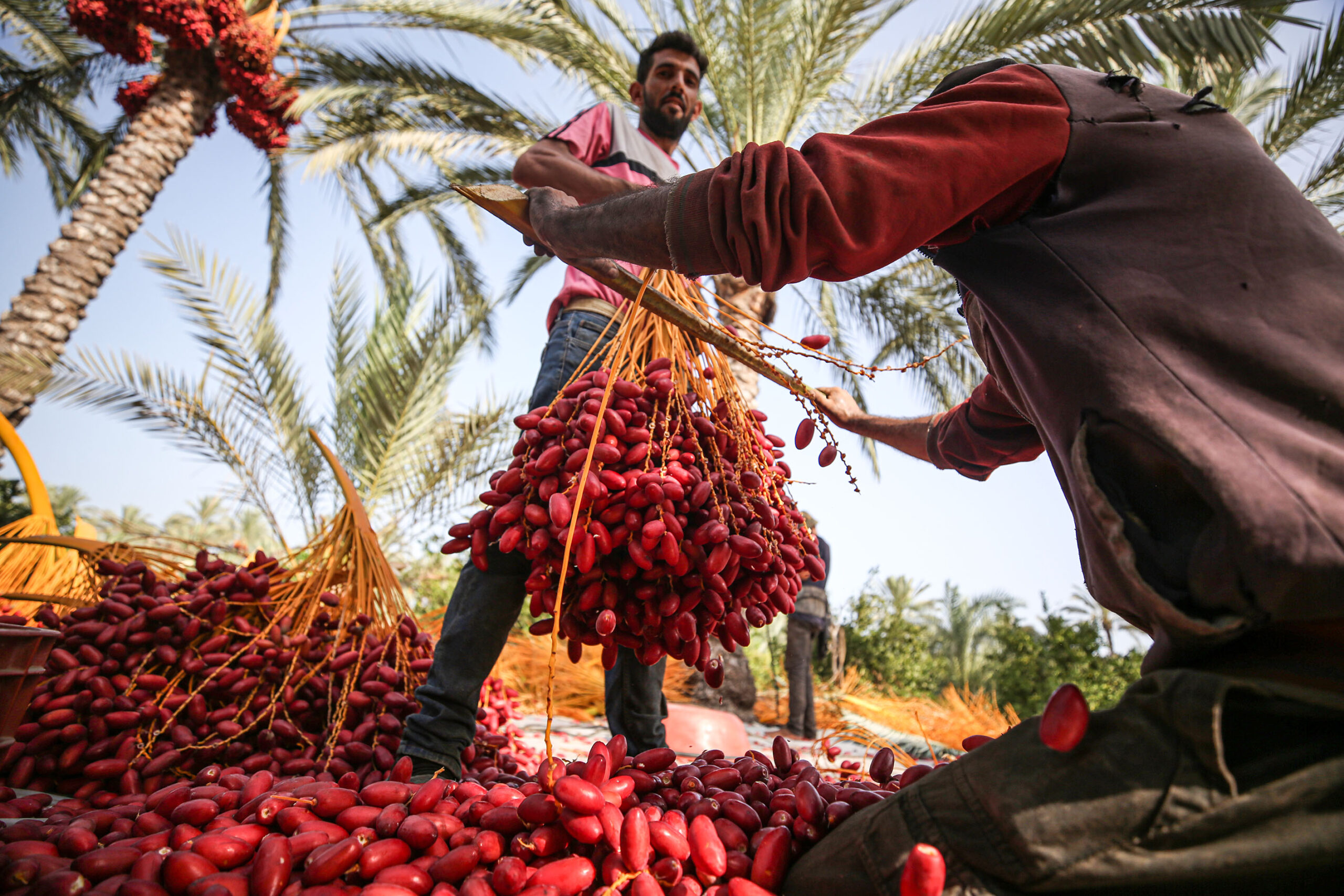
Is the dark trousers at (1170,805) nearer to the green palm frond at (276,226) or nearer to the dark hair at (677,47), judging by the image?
the dark hair at (677,47)

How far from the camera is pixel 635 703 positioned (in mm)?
1751

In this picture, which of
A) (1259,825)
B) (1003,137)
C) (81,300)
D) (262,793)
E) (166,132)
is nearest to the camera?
(1259,825)

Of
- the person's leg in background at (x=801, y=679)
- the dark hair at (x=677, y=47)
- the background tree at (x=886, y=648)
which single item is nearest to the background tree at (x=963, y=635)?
the background tree at (x=886, y=648)

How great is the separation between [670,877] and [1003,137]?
3.41 ft

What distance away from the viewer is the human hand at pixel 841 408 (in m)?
1.87

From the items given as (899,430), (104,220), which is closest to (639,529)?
(899,430)

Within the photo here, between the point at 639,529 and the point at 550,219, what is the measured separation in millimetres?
561

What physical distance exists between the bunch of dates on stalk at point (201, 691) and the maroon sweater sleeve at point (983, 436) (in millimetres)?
1447

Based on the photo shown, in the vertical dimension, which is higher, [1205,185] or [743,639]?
[1205,185]

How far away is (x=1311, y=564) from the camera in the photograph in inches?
28.0

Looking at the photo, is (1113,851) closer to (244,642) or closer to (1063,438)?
(1063,438)

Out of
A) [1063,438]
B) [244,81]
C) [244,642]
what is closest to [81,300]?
[244,81]

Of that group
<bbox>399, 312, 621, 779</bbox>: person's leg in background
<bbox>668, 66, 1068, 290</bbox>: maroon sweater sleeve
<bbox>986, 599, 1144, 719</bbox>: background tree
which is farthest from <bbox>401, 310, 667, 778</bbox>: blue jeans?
<bbox>986, 599, 1144, 719</bbox>: background tree

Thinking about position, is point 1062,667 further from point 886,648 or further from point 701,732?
point 701,732
